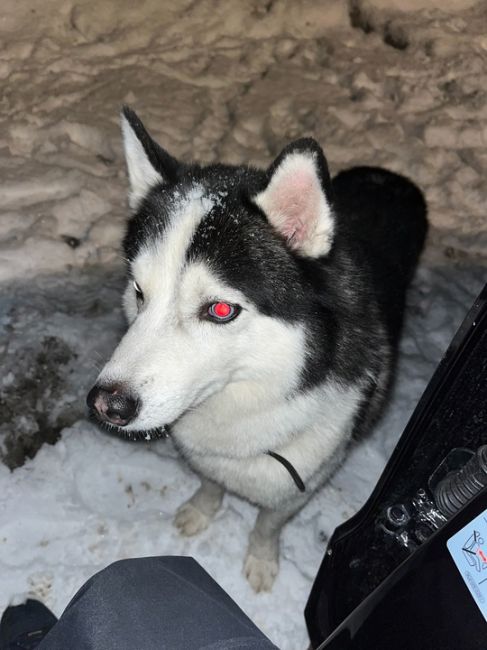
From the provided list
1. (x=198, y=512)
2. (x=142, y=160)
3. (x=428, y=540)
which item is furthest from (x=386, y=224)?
(x=428, y=540)

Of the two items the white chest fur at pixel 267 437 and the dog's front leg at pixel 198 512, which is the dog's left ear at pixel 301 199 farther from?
the dog's front leg at pixel 198 512

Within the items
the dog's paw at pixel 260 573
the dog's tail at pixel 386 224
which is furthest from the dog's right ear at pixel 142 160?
the dog's paw at pixel 260 573

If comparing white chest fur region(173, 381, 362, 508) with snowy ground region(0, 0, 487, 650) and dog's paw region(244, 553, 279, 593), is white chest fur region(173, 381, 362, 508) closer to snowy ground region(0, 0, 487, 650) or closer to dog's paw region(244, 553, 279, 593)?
dog's paw region(244, 553, 279, 593)

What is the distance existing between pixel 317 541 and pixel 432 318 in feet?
4.58

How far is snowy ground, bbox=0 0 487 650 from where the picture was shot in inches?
107

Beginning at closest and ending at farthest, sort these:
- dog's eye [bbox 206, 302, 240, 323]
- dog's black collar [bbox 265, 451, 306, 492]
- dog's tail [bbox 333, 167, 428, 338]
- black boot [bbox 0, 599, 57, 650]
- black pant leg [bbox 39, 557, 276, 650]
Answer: black pant leg [bbox 39, 557, 276, 650]
dog's eye [bbox 206, 302, 240, 323]
dog's black collar [bbox 265, 451, 306, 492]
black boot [bbox 0, 599, 57, 650]
dog's tail [bbox 333, 167, 428, 338]

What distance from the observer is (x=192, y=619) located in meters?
1.59

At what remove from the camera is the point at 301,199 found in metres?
1.72

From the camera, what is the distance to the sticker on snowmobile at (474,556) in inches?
47.6

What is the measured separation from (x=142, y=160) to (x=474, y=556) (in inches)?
59.1

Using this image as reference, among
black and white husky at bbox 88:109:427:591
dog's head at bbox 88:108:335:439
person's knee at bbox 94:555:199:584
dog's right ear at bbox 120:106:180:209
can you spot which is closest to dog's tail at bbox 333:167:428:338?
black and white husky at bbox 88:109:427:591

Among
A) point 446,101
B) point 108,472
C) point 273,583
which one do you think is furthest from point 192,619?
point 446,101

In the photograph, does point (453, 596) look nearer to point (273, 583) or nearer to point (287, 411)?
point (287, 411)

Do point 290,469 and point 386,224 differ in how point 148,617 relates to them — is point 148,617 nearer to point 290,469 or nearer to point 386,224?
point 290,469
